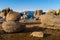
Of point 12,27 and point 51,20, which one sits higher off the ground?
point 51,20

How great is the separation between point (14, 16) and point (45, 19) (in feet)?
9.97

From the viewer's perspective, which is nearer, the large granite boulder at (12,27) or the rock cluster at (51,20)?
the large granite boulder at (12,27)

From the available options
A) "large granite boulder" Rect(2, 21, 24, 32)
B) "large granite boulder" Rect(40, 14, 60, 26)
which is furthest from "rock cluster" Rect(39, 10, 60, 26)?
"large granite boulder" Rect(2, 21, 24, 32)

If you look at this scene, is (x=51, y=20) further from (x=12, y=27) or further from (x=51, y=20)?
(x=12, y=27)

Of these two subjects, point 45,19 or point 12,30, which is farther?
point 45,19

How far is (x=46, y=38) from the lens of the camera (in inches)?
450

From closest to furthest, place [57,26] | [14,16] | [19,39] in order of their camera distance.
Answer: [19,39]
[57,26]
[14,16]

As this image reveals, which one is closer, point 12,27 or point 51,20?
point 12,27

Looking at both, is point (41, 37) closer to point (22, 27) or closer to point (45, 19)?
point (22, 27)

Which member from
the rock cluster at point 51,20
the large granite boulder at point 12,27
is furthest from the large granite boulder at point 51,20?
the large granite boulder at point 12,27

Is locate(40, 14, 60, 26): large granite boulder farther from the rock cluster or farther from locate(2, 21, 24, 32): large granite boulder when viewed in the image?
locate(2, 21, 24, 32): large granite boulder

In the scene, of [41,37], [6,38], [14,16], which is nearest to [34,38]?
[41,37]

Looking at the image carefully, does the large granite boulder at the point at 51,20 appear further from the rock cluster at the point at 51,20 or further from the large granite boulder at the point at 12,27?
the large granite boulder at the point at 12,27

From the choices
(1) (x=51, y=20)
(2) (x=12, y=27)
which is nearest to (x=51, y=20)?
(1) (x=51, y=20)
